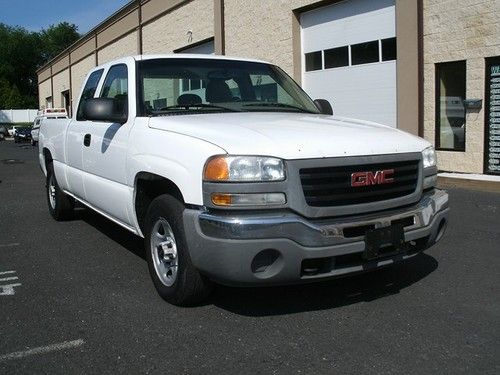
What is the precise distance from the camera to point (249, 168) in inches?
141

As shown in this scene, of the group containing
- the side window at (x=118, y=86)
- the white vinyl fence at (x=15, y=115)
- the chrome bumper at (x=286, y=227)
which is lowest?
the chrome bumper at (x=286, y=227)

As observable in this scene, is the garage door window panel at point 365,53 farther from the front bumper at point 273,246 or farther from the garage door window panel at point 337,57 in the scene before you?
the front bumper at point 273,246

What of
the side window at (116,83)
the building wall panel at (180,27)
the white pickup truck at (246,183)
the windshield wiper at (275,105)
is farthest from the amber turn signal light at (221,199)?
the building wall panel at (180,27)

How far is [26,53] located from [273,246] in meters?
109

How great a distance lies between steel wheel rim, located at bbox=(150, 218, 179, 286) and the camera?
13.6ft

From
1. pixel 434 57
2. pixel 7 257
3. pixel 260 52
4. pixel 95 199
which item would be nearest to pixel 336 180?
pixel 95 199

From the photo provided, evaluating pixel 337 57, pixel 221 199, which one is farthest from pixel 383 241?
pixel 337 57

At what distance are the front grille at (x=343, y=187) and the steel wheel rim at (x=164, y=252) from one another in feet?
3.46

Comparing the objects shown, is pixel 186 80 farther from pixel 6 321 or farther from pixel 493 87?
pixel 493 87

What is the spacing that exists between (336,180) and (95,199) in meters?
2.93

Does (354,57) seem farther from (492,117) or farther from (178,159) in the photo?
(178,159)

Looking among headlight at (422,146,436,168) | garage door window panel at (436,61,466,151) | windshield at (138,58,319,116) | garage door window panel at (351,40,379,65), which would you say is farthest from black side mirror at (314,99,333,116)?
garage door window panel at (351,40,379,65)

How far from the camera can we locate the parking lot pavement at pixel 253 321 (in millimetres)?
3334

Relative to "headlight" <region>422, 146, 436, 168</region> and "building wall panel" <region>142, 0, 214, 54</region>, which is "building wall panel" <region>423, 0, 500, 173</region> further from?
"building wall panel" <region>142, 0, 214, 54</region>
